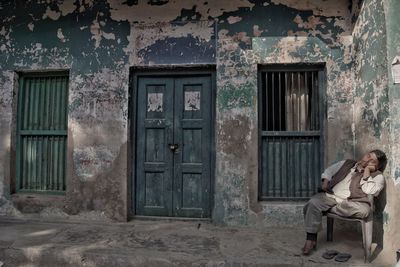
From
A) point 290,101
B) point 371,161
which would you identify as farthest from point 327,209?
point 290,101

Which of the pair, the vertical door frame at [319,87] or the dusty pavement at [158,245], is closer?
the dusty pavement at [158,245]

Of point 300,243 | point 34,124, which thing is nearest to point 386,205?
point 300,243

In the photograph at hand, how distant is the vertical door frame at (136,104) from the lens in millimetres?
5500

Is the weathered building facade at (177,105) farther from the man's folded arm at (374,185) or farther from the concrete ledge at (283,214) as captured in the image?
the man's folded arm at (374,185)

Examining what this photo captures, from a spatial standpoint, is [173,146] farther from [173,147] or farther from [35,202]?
[35,202]

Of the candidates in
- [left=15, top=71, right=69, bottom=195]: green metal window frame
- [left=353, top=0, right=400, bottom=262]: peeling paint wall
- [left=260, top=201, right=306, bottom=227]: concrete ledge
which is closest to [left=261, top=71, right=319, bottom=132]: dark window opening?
[left=353, top=0, right=400, bottom=262]: peeling paint wall

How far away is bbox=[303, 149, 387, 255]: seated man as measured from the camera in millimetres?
4090

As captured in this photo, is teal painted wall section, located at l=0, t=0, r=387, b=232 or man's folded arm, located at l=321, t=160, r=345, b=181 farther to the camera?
teal painted wall section, located at l=0, t=0, r=387, b=232

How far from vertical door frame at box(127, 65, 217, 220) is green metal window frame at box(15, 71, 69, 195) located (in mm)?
1086

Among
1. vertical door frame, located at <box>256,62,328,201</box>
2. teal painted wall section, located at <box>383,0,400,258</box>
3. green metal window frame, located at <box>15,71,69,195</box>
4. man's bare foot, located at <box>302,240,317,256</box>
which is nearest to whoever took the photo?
teal painted wall section, located at <box>383,0,400,258</box>

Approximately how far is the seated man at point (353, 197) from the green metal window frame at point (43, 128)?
12.4ft

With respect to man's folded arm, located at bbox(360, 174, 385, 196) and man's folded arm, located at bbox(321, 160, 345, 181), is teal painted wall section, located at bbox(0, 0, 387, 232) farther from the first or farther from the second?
man's folded arm, located at bbox(360, 174, 385, 196)

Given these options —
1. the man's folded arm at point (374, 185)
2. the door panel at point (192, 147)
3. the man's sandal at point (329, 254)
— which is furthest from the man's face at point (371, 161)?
the door panel at point (192, 147)

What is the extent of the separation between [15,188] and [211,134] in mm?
3233
